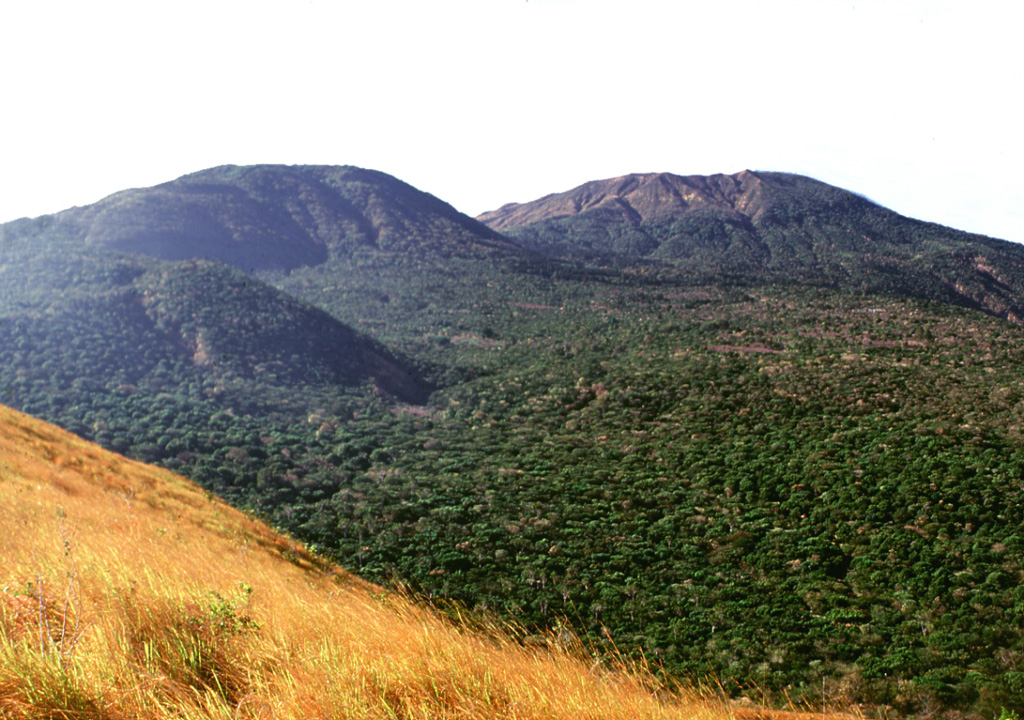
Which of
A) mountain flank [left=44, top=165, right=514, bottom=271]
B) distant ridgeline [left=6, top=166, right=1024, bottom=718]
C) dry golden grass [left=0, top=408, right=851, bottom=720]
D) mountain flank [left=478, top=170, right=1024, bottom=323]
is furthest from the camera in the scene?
mountain flank [left=478, top=170, right=1024, bottom=323]

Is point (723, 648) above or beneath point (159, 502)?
beneath

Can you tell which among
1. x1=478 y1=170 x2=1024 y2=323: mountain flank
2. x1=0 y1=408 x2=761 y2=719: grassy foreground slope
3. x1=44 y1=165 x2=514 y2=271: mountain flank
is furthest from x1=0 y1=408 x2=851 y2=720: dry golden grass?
x1=478 y1=170 x2=1024 y2=323: mountain flank

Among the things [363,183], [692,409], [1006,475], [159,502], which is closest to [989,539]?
[1006,475]

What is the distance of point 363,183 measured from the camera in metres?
119

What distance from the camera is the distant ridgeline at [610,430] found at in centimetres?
1334

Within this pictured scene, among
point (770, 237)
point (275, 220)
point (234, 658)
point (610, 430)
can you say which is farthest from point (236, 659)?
point (770, 237)

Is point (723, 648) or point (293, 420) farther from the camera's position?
point (293, 420)

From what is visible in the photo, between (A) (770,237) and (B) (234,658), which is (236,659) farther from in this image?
(A) (770,237)

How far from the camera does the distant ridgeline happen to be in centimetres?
1334

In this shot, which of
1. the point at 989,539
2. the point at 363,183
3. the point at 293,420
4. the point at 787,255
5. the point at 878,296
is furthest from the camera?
the point at 363,183

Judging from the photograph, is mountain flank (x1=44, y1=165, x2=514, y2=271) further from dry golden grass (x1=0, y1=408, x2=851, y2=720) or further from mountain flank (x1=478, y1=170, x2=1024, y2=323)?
dry golden grass (x1=0, y1=408, x2=851, y2=720)

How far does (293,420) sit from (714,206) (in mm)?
132426

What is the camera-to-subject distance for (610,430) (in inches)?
1211

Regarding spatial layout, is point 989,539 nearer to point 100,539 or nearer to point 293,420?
point 100,539
